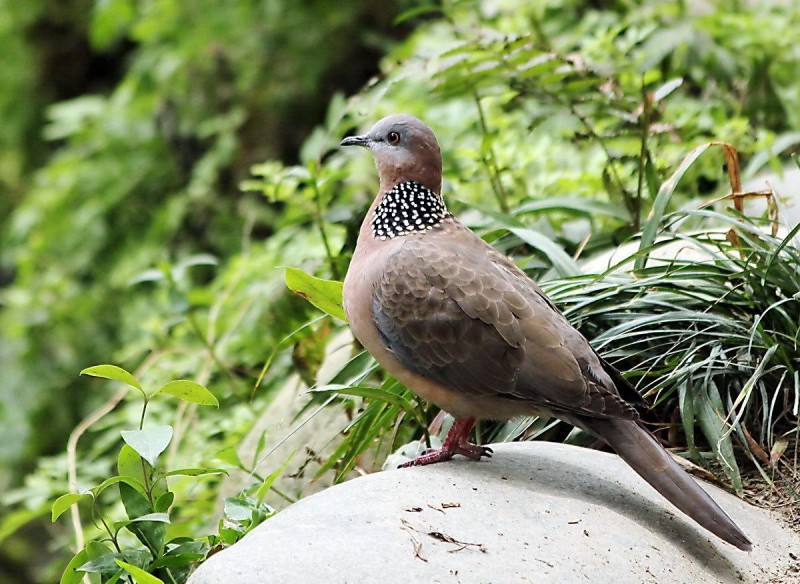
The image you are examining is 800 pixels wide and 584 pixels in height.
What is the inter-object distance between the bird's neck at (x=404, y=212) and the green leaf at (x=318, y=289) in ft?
0.69

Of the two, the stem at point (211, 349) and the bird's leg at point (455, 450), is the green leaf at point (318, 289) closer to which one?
the bird's leg at point (455, 450)

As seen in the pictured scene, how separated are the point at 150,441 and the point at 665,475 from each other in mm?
1377

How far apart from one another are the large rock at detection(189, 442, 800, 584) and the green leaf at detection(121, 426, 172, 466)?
356mm

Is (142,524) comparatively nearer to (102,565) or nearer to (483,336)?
(102,565)

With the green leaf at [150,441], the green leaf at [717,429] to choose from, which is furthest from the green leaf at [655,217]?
the green leaf at [150,441]

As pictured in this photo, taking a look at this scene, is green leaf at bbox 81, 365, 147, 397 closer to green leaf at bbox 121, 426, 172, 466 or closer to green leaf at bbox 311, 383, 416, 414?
green leaf at bbox 121, 426, 172, 466

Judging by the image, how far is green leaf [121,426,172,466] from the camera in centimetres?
271

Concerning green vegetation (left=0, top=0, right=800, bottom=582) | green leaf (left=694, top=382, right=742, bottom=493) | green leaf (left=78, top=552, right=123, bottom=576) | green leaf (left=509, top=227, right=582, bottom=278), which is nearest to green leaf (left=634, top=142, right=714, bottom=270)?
green vegetation (left=0, top=0, right=800, bottom=582)

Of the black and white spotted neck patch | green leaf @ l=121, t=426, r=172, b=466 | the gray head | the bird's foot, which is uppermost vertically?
the gray head

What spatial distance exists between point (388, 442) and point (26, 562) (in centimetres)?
601

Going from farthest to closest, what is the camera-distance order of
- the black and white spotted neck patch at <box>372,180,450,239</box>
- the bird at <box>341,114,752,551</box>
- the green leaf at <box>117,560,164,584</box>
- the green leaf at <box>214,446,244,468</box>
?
the green leaf at <box>214,446,244,468</box> → the black and white spotted neck patch at <box>372,180,450,239</box> → the bird at <box>341,114,752,551</box> → the green leaf at <box>117,560,164,584</box>

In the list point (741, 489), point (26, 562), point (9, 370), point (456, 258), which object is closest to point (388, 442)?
point (456, 258)

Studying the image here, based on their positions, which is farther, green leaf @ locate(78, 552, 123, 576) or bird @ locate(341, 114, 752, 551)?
bird @ locate(341, 114, 752, 551)

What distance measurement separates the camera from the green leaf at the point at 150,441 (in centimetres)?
271
